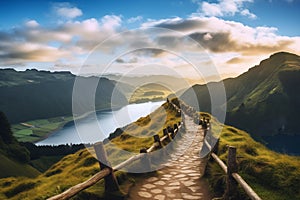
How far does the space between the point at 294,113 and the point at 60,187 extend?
16591 centimetres

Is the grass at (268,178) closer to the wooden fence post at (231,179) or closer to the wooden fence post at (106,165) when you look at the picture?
the wooden fence post at (231,179)

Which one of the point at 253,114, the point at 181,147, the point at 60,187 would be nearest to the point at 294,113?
the point at 253,114

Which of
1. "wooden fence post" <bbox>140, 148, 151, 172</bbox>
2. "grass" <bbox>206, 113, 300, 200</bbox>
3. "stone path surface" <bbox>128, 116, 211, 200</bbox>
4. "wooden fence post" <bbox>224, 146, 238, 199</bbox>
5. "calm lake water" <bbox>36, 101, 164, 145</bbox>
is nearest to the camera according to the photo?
"grass" <bbox>206, 113, 300, 200</bbox>

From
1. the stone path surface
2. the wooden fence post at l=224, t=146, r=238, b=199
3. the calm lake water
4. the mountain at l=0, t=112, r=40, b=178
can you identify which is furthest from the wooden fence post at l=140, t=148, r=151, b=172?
the calm lake water

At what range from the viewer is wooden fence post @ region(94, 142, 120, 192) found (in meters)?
6.65

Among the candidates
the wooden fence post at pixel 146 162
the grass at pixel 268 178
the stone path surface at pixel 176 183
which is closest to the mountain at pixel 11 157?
the stone path surface at pixel 176 183

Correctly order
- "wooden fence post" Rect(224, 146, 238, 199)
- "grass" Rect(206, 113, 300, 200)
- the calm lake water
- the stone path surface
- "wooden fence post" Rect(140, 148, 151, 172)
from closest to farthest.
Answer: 1. "grass" Rect(206, 113, 300, 200)
2. "wooden fence post" Rect(224, 146, 238, 199)
3. the stone path surface
4. "wooden fence post" Rect(140, 148, 151, 172)
5. the calm lake water

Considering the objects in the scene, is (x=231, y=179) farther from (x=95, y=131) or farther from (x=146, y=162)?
(x=95, y=131)

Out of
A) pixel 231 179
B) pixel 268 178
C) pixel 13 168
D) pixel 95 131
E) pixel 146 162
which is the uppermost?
pixel 231 179

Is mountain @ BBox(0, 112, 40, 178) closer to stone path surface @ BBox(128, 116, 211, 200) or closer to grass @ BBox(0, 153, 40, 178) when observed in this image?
grass @ BBox(0, 153, 40, 178)

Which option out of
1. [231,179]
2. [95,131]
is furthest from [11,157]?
[95,131]

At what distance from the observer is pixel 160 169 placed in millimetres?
10164

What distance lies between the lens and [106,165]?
6871 mm

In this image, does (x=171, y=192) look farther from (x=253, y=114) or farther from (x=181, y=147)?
(x=253, y=114)
